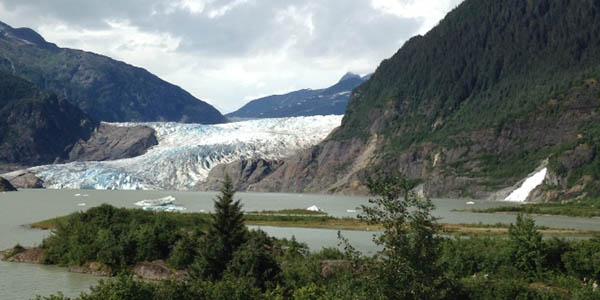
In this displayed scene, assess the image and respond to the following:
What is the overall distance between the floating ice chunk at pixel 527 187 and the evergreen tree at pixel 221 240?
486ft

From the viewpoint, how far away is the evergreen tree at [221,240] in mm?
40781

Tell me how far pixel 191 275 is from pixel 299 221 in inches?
2166

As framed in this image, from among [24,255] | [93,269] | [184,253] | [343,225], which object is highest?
[343,225]

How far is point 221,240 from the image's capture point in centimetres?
4272

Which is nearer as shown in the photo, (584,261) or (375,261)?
(375,261)

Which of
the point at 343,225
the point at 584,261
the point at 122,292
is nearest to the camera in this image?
the point at 122,292

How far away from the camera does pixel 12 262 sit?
5291cm

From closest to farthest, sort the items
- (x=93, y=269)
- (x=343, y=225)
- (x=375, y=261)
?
1. (x=375, y=261)
2. (x=93, y=269)
3. (x=343, y=225)

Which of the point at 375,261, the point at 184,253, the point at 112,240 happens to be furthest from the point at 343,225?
the point at 375,261

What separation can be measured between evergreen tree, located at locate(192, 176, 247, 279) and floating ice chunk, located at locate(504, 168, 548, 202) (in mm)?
148261

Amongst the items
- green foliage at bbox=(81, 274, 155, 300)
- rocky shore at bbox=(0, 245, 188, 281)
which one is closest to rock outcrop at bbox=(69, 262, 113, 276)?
rocky shore at bbox=(0, 245, 188, 281)

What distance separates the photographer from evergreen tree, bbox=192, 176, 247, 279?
1606 inches

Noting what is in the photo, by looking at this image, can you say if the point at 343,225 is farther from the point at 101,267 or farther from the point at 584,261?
the point at 584,261

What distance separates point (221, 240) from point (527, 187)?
154m
